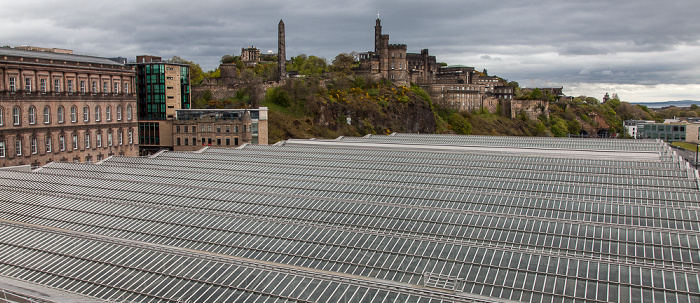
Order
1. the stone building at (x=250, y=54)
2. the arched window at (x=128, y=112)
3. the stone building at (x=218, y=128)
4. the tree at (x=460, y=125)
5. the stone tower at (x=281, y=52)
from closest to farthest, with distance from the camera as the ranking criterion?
the arched window at (x=128, y=112) < the stone building at (x=218, y=128) < the stone tower at (x=281, y=52) < the tree at (x=460, y=125) < the stone building at (x=250, y=54)

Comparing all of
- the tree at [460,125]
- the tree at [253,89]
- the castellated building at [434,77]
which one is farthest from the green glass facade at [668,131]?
the tree at [253,89]

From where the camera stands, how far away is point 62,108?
6347cm

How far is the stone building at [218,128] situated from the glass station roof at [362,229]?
2922 cm

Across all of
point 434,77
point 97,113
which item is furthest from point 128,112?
point 434,77

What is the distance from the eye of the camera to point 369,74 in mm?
139500

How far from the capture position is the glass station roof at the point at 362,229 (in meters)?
19.5

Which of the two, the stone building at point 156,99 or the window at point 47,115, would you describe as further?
the stone building at point 156,99

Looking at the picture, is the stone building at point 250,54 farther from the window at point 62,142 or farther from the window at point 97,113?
the window at point 62,142

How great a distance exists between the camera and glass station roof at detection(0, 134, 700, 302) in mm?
19531

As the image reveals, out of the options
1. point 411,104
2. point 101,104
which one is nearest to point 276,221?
point 101,104

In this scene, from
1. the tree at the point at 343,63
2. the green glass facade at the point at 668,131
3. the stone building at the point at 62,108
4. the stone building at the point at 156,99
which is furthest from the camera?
the tree at the point at 343,63

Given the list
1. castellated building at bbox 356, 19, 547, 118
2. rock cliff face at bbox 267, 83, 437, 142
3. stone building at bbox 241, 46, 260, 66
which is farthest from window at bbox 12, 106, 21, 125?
stone building at bbox 241, 46, 260, 66

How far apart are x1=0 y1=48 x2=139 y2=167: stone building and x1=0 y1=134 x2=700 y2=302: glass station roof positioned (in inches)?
493

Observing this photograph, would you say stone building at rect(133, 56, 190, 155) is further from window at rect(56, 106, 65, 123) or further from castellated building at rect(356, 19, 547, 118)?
castellated building at rect(356, 19, 547, 118)
